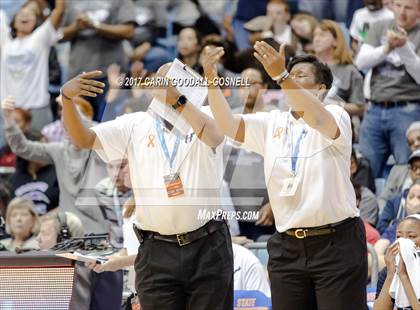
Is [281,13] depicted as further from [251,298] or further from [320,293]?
[320,293]

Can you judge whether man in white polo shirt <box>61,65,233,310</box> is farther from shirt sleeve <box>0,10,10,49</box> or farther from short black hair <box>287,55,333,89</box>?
shirt sleeve <box>0,10,10,49</box>

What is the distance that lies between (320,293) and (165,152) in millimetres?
1089

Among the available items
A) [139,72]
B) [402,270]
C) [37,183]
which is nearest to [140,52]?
[37,183]

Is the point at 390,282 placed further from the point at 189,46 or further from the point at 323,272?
the point at 189,46

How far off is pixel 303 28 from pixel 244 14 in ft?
2.74

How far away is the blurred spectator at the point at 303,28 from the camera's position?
1041 cm

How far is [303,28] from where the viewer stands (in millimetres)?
10508

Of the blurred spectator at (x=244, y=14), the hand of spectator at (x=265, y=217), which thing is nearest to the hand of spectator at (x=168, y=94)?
the hand of spectator at (x=265, y=217)

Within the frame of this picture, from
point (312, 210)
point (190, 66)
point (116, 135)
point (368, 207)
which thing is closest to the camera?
point (312, 210)

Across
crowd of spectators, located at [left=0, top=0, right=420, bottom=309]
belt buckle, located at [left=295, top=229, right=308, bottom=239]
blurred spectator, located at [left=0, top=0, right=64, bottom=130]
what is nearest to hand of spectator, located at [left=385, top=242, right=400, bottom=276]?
crowd of spectators, located at [left=0, top=0, right=420, bottom=309]

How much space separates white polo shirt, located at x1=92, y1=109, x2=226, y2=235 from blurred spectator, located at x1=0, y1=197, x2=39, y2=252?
2962 mm

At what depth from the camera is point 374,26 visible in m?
9.70

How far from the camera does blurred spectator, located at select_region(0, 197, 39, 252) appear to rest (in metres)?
8.60

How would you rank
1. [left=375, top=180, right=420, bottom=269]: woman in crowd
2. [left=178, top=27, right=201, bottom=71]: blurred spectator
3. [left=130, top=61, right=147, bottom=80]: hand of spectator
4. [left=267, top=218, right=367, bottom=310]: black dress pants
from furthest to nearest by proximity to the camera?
[left=178, top=27, right=201, bottom=71]: blurred spectator
[left=375, top=180, right=420, bottom=269]: woman in crowd
[left=130, top=61, right=147, bottom=80]: hand of spectator
[left=267, top=218, right=367, bottom=310]: black dress pants
